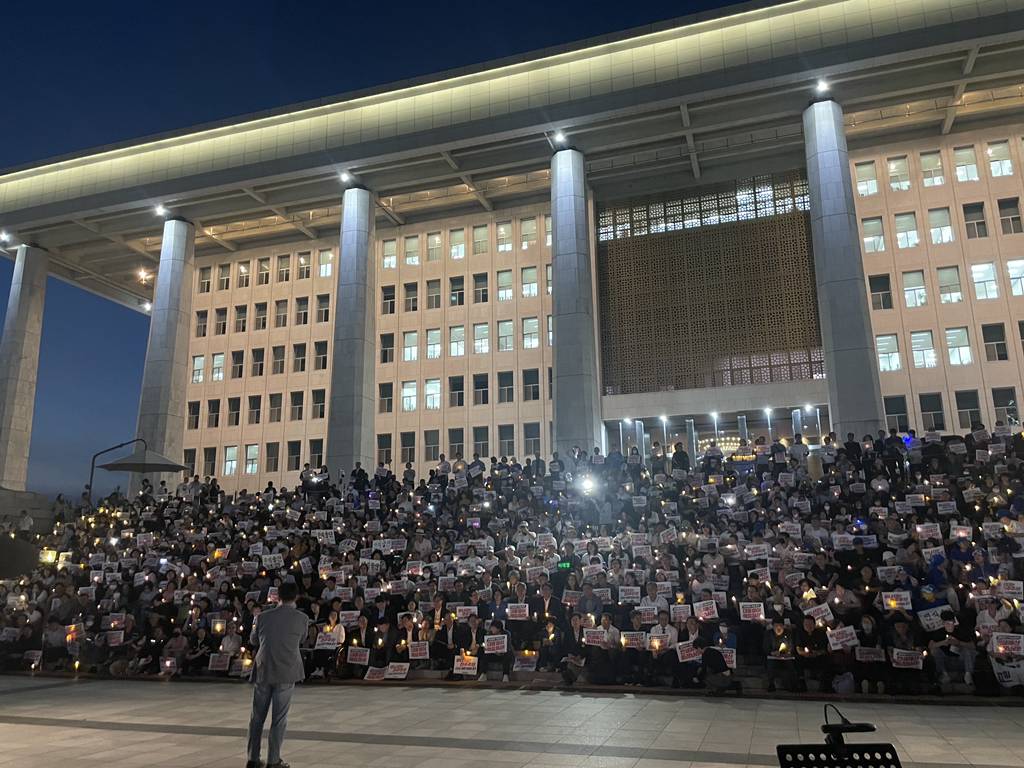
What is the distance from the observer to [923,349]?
33.2m

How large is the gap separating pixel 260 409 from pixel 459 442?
12.3m

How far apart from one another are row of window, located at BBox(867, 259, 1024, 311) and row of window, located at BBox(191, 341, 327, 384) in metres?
28.3

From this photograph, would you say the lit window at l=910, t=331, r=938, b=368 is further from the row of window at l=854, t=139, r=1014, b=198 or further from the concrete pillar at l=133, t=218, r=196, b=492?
the concrete pillar at l=133, t=218, r=196, b=492

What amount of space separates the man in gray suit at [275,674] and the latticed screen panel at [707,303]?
29.8 m

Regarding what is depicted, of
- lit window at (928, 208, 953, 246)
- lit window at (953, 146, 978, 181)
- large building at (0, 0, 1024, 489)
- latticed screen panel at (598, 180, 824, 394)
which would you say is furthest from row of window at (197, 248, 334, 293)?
lit window at (953, 146, 978, 181)

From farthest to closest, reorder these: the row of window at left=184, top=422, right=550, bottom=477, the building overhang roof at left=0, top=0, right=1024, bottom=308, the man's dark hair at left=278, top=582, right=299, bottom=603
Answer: the row of window at left=184, top=422, right=550, bottom=477 < the building overhang roof at left=0, top=0, right=1024, bottom=308 < the man's dark hair at left=278, top=582, right=299, bottom=603

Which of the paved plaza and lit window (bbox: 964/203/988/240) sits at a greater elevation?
lit window (bbox: 964/203/988/240)

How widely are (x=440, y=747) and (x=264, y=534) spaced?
12.7m

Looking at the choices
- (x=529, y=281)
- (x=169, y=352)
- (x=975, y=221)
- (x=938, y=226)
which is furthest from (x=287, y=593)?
(x=975, y=221)

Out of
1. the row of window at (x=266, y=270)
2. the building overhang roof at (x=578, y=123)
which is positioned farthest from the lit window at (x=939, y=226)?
the row of window at (x=266, y=270)

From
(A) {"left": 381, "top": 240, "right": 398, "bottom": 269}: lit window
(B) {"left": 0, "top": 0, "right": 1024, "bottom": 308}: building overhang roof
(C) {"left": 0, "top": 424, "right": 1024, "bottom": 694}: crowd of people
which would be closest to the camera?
(C) {"left": 0, "top": 424, "right": 1024, "bottom": 694}: crowd of people

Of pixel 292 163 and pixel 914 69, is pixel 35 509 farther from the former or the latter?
pixel 914 69

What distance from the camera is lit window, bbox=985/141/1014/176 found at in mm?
33375

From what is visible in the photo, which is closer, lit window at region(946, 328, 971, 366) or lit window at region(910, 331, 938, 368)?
lit window at region(946, 328, 971, 366)
